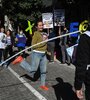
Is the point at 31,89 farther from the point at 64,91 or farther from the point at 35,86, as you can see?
the point at 64,91

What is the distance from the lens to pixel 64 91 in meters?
8.98

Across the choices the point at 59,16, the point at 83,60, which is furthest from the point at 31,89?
the point at 59,16

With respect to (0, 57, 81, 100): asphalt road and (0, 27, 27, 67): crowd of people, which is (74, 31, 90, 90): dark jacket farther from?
(0, 27, 27, 67): crowd of people

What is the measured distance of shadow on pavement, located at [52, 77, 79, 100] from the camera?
27.3ft

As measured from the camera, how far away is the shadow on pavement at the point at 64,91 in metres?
8.34

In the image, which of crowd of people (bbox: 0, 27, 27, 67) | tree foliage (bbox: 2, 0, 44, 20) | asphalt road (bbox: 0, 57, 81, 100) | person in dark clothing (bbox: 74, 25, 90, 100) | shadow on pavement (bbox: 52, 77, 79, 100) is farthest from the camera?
tree foliage (bbox: 2, 0, 44, 20)

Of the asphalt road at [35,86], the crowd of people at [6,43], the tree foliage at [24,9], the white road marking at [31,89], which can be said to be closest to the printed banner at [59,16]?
the crowd of people at [6,43]

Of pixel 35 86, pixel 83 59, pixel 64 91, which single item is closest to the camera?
pixel 83 59

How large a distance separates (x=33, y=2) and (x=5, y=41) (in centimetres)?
861

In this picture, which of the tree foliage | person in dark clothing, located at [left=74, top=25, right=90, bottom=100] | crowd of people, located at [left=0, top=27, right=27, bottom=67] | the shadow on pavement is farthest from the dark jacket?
the tree foliage

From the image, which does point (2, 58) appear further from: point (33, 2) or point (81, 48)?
point (81, 48)

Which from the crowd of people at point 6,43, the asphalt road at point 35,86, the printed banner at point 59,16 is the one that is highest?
the printed banner at point 59,16

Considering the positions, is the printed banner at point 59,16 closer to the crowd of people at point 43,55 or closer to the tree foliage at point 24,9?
the crowd of people at point 43,55

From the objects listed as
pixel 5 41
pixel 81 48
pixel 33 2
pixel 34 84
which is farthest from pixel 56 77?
pixel 33 2
